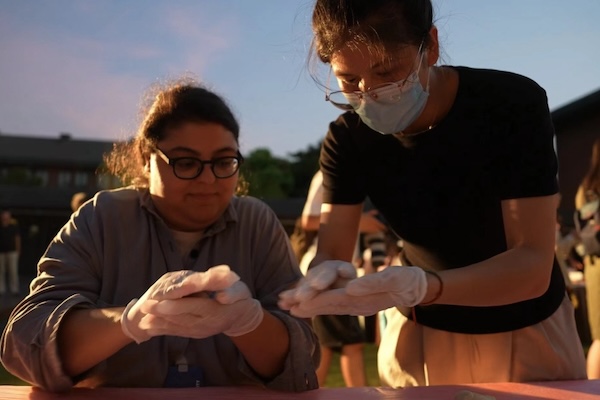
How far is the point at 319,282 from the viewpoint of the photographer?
130cm

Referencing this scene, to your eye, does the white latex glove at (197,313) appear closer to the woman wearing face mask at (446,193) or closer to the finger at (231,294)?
the finger at (231,294)

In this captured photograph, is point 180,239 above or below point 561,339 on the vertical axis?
above

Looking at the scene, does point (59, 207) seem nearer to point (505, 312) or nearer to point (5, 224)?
point (5, 224)

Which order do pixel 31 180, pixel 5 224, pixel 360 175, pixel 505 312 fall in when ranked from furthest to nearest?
pixel 31 180, pixel 5 224, pixel 360 175, pixel 505 312

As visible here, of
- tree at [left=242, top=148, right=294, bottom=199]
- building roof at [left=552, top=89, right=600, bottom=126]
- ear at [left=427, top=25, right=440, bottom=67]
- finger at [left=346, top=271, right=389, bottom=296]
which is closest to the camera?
finger at [left=346, top=271, right=389, bottom=296]

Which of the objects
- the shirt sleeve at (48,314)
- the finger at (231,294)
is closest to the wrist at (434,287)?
the finger at (231,294)

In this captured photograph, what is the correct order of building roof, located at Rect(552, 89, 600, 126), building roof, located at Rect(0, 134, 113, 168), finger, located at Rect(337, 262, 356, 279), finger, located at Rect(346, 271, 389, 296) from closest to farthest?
finger, located at Rect(346, 271, 389, 296) → finger, located at Rect(337, 262, 356, 279) → building roof, located at Rect(552, 89, 600, 126) → building roof, located at Rect(0, 134, 113, 168)

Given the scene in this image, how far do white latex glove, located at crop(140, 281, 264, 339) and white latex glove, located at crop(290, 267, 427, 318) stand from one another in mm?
125

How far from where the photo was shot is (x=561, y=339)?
172 cm

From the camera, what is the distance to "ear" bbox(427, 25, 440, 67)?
1.64m

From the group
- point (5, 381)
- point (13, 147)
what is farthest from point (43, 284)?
point (13, 147)

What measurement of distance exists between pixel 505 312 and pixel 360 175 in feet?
1.70

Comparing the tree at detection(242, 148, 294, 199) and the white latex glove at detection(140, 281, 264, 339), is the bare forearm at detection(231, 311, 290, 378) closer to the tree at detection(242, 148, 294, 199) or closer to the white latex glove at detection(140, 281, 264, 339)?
the white latex glove at detection(140, 281, 264, 339)

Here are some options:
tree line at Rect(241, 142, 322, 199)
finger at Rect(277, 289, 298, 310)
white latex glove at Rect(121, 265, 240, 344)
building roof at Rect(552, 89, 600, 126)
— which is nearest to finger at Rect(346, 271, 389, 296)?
finger at Rect(277, 289, 298, 310)
